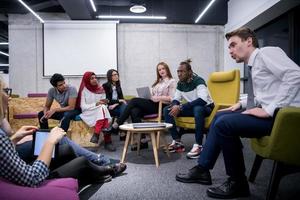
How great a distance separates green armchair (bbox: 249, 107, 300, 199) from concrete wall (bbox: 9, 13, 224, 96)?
5.15m

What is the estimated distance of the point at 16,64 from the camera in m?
6.57

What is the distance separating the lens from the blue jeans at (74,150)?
1.85 metres

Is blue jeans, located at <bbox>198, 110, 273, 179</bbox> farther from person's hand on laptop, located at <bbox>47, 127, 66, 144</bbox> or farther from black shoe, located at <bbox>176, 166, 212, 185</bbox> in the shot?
person's hand on laptop, located at <bbox>47, 127, 66, 144</bbox>

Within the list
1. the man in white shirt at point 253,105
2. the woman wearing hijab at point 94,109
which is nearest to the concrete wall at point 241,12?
the man in white shirt at point 253,105

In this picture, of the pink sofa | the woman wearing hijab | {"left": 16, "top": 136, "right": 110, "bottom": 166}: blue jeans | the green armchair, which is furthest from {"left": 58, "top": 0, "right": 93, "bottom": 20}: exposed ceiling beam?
the pink sofa

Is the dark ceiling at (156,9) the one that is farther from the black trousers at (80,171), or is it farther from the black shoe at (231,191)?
the black shoe at (231,191)

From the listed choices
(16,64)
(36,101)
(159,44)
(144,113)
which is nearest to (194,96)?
(144,113)

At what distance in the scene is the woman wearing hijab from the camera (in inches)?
152

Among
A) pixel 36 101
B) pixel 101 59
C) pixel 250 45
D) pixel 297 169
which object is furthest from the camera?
pixel 101 59

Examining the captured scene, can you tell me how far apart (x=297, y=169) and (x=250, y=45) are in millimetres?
919

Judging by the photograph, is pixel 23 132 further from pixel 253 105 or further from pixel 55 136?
pixel 253 105

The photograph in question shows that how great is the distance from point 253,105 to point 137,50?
15.9 feet

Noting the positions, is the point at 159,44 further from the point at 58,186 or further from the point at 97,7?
the point at 58,186

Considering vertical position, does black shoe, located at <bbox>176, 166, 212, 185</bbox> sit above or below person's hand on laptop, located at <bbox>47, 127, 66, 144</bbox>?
below
